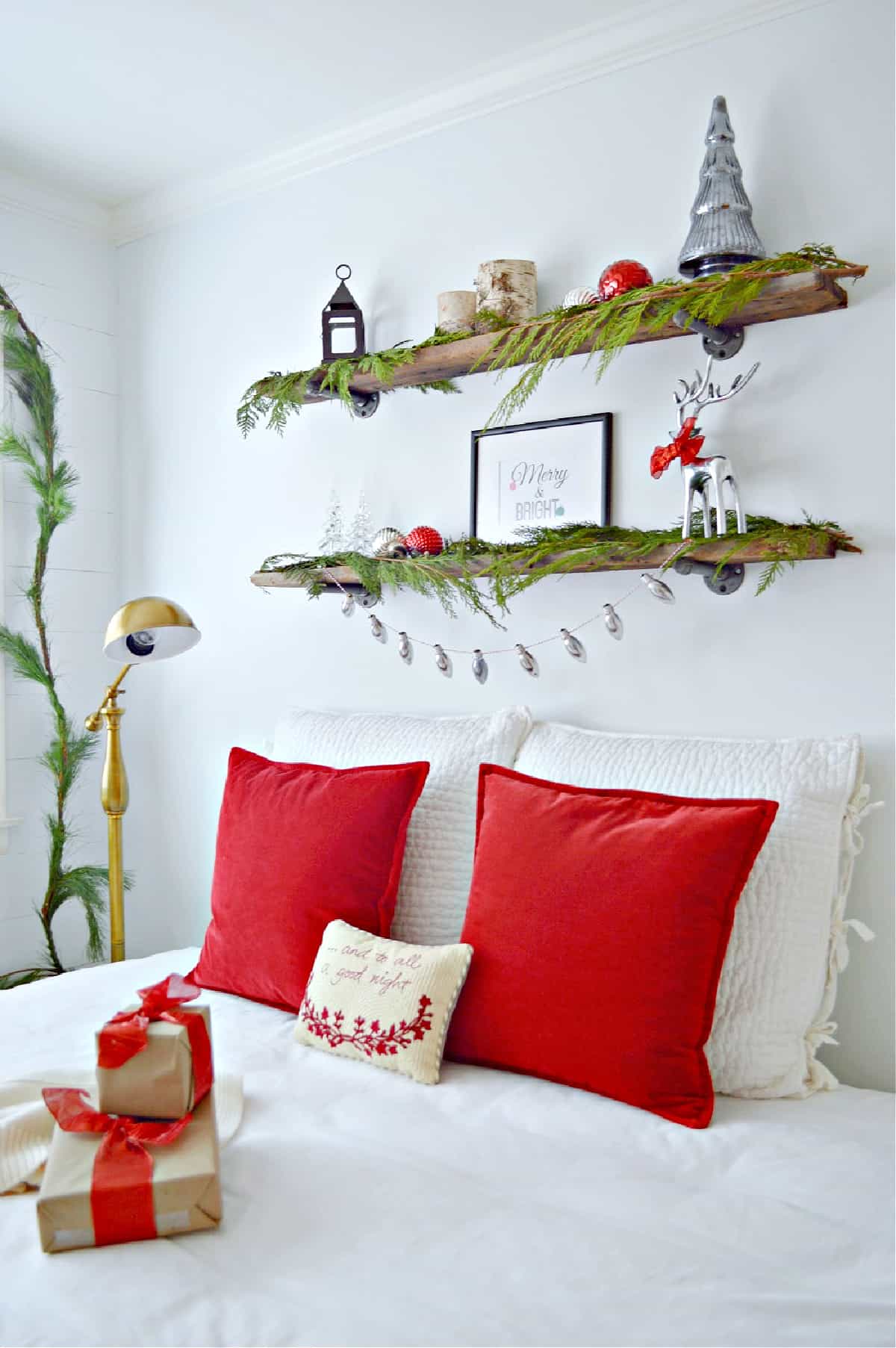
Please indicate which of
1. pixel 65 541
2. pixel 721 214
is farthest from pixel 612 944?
pixel 65 541

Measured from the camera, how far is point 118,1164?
1344 millimetres

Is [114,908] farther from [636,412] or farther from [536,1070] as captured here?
[636,412]

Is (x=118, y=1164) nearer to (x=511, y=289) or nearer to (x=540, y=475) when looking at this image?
(x=540, y=475)

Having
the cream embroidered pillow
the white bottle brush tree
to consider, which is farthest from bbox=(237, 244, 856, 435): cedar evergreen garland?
the cream embroidered pillow

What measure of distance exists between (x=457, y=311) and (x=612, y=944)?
140 cm

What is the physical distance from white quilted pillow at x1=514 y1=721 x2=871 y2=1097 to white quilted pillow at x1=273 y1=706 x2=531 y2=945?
415mm

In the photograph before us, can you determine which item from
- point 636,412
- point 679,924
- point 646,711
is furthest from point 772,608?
point 679,924

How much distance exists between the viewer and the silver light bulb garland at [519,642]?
214 cm

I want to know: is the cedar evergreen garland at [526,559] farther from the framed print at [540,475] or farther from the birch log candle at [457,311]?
the birch log candle at [457,311]

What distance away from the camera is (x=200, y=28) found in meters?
2.27

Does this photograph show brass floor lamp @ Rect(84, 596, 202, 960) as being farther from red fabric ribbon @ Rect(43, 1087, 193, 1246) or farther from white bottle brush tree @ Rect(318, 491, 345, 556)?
red fabric ribbon @ Rect(43, 1087, 193, 1246)

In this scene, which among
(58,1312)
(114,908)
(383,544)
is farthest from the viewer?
(114,908)

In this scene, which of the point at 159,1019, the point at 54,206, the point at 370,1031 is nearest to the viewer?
the point at 159,1019

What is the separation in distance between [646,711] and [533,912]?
623 millimetres
